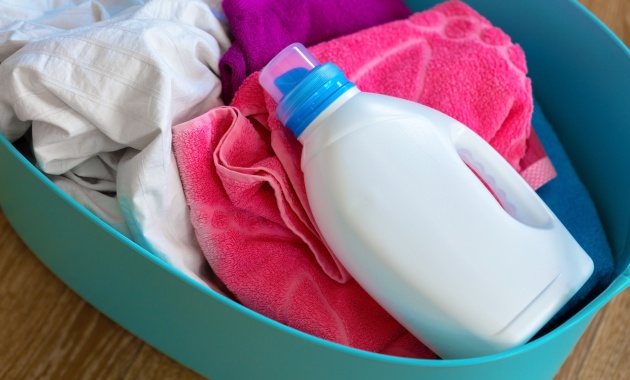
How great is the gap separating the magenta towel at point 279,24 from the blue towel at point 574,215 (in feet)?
0.64

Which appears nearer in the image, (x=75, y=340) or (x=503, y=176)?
(x=503, y=176)

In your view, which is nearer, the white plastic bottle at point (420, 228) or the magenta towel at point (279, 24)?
the white plastic bottle at point (420, 228)

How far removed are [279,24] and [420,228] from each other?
0.76 ft

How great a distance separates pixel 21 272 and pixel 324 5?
1.29 ft

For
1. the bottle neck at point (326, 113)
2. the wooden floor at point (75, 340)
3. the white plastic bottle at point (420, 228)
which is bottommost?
the wooden floor at point (75, 340)

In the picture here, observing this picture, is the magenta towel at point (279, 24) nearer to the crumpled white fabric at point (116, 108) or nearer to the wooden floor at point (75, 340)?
the crumpled white fabric at point (116, 108)

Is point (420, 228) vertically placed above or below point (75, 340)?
above

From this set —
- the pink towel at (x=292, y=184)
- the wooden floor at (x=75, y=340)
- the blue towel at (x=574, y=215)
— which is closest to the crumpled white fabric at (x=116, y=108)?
the pink towel at (x=292, y=184)

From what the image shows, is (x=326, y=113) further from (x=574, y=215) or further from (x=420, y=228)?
(x=574, y=215)

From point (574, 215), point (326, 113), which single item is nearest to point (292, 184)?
point (326, 113)

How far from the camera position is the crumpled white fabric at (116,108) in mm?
465

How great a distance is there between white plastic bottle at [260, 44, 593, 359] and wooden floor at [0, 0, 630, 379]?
0.21 meters

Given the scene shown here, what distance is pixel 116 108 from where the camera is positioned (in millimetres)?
476

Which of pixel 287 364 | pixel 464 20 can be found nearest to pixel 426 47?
Result: pixel 464 20
